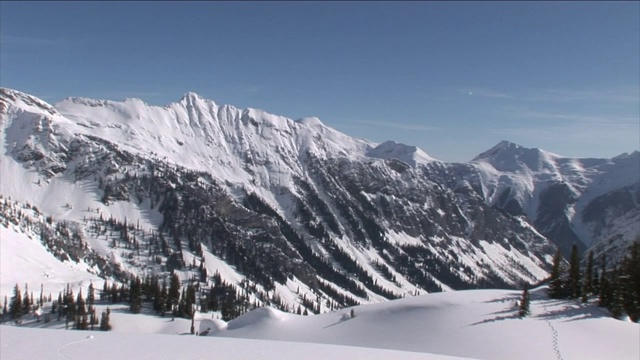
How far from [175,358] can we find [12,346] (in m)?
9.87

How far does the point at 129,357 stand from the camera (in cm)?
2505

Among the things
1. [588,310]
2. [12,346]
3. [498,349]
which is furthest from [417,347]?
[12,346]

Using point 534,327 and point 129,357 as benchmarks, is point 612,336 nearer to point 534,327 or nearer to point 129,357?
point 534,327

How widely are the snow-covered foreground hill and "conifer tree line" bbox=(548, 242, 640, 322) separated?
2.39 meters

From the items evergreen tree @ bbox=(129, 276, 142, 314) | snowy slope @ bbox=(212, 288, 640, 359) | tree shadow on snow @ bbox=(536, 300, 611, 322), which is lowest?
evergreen tree @ bbox=(129, 276, 142, 314)

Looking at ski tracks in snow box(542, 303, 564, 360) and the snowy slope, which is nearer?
ski tracks in snow box(542, 303, 564, 360)

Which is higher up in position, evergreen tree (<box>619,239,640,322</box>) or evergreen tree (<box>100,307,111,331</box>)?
evergreen tree (<box>619,239,640,322</box>)

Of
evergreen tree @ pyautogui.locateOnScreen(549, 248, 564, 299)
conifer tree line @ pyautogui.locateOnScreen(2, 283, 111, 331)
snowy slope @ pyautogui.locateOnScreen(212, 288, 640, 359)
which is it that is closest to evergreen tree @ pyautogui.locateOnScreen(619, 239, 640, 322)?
snowy slope @ pyautogui.locateOnScreen(212, 288, 640, 359)

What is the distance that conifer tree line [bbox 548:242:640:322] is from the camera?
69.4 metres

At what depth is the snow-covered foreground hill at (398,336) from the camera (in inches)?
1070

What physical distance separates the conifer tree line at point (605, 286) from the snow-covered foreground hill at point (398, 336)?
2.39 metres

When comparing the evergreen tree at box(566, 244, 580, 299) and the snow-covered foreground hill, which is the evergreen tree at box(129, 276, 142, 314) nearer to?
the snow-covered foreground hill

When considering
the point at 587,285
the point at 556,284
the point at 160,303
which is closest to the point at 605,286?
the point at 587,285

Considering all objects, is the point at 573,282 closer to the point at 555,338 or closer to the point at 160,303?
the point at 555,338
